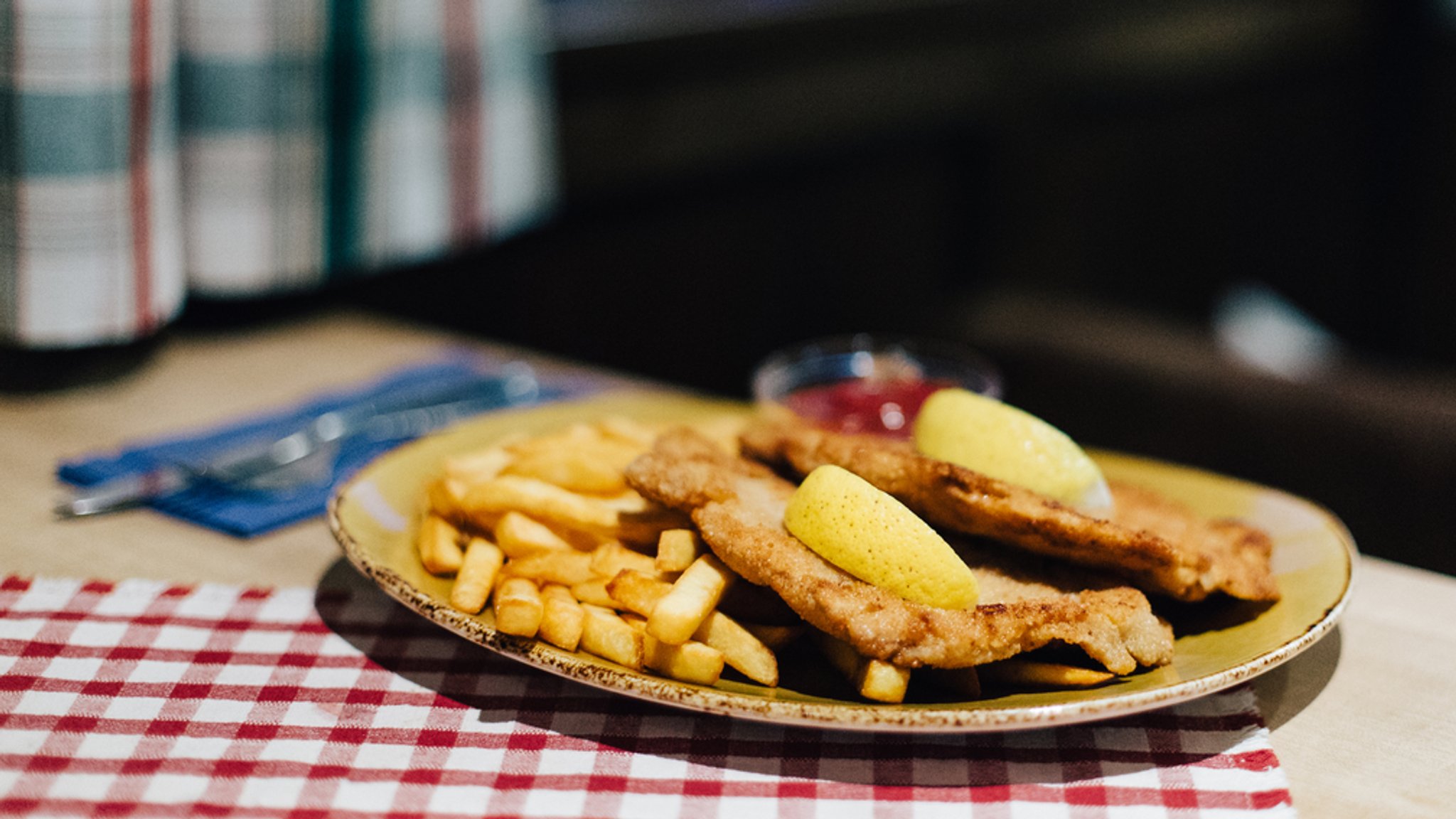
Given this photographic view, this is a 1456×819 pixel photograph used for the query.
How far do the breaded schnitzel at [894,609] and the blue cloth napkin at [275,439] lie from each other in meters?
0.64

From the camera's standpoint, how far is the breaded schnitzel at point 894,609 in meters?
1.02

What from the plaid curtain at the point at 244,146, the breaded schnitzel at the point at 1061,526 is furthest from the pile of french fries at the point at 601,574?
the plaid curtain at the point at 244,146

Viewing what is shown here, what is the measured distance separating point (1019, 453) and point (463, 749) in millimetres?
609

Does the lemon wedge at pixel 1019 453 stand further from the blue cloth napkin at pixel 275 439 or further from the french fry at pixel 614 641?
the blue cloth napkin at pixel 275 439

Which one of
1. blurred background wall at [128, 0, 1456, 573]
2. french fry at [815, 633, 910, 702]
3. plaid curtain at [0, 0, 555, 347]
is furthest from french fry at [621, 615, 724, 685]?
blurred background wall at [128, 0, 1456, 573]

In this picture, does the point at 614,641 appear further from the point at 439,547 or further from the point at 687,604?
the point at 439,547

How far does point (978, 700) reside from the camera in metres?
1.08

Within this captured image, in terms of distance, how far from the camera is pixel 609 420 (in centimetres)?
156

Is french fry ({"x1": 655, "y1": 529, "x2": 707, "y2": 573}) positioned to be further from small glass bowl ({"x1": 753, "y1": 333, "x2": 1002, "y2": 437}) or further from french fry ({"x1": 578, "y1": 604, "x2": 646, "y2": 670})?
small glass bowl ({"x1": 753, "y1": 333, "x2": 1002, "y2": 437})

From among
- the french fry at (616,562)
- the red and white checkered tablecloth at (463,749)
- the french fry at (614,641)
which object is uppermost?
the french fry at (616,562)

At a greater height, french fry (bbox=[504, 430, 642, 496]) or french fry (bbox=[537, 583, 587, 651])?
french fry (bbox=[504, 430, 642, 496])

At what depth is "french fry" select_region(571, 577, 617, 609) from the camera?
1.18 meters

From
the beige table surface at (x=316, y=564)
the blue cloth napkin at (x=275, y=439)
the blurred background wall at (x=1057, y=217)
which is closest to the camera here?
the beige table surface at (x=316, y=564)

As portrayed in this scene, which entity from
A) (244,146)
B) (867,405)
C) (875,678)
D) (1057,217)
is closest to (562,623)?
(875,678)
